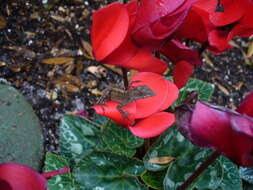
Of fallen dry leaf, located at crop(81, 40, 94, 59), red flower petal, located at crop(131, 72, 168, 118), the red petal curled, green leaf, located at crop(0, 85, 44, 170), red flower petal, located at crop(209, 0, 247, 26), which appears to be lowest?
green leaf, located at crop(0, 85, 44, 170)

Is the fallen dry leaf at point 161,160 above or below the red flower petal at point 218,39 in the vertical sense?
below

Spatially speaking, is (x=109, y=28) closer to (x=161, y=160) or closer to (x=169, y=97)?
(x=169, y=97)

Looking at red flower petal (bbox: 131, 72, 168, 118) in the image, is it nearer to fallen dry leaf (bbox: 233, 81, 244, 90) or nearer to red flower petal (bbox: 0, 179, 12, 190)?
red flower petal (bbox: 0, 179, 12, 190)

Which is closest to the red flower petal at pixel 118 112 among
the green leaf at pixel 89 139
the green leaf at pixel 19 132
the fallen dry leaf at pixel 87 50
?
the green leaf at pixel 89 139

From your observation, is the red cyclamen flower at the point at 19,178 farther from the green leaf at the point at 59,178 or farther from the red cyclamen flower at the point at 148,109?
the green leaf at the point at 59,178

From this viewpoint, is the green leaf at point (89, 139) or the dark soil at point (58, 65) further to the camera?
the dark soil at point (58, 65)

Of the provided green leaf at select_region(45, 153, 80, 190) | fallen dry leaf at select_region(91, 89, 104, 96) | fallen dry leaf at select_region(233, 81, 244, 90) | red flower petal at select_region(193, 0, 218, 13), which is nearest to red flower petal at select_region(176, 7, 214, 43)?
red flower petal at select_region(193, 0, 218, 13)

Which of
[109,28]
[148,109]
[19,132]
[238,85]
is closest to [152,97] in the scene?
[148,109]

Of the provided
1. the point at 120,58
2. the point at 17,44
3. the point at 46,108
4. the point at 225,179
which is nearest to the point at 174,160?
the point at 225,179
